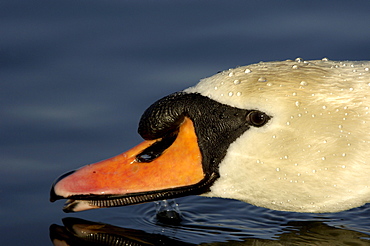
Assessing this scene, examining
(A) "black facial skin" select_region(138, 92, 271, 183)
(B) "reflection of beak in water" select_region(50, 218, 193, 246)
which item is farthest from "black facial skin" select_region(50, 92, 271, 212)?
(B) "reflection of beak in water" select_region(50, 218, 193, 246)

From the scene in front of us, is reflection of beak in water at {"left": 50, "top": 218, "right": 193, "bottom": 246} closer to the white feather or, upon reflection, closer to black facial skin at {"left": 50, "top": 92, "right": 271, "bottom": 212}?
black facial skin at {"left": 50, "top": 92, "right": 271, "bottom": 212}

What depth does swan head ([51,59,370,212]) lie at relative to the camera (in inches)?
248

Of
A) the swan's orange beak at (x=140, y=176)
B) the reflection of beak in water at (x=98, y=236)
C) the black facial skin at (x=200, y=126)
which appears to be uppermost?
the black facial skin at (x=200, y=126)

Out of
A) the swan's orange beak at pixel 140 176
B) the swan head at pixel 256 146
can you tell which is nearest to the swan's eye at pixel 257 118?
the swan head at pixel 256 146

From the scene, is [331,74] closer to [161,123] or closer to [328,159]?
[328,159]

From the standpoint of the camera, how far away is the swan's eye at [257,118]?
250 inches

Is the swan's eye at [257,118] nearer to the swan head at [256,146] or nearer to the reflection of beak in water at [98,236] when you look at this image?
the swan head at [256,146]

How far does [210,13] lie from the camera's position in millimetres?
11531


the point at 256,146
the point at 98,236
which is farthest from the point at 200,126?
the point at 98,236

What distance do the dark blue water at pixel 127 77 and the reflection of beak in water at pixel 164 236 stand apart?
0.06 feet

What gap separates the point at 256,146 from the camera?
21.2 ft

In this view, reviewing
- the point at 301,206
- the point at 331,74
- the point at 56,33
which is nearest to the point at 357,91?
the point at 331,74

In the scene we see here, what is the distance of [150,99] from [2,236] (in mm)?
2863

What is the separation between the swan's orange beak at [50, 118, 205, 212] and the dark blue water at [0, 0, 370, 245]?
675 mm
